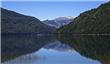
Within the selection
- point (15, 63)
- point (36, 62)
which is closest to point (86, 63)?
point (36, 62)

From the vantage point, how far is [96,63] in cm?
3266

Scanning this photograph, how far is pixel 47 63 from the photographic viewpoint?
3303 cm

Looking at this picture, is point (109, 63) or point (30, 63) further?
point (30, 63)

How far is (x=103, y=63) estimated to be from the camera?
31953 millimetres

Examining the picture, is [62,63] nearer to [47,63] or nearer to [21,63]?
[47,63]

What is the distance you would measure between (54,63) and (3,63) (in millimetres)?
5826

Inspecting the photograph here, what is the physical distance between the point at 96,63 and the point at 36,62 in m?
7.23

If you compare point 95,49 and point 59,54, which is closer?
point 59,54

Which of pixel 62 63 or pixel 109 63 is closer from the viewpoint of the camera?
pixel 109 63

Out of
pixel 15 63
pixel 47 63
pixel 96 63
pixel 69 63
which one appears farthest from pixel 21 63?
pixel 96 63

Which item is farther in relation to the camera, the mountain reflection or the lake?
the mountain reflection

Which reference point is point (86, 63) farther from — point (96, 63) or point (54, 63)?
point (54, 63)

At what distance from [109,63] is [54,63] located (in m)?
6.35

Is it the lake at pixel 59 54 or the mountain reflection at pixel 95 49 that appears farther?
the mountain reflection at pixel 95 49
